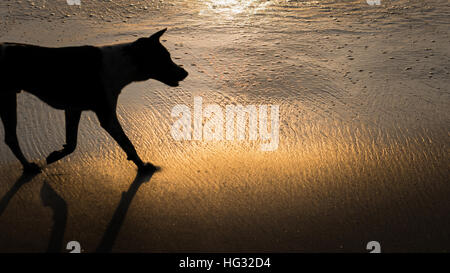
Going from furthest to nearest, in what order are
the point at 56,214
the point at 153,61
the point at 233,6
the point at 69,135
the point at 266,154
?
the point at 233,6 < the point at 266,154 < the point at 69,135 < the point at 153,61 < the point at 56,214

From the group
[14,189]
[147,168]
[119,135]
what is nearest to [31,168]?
[14,189]

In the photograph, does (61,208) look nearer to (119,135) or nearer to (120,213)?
(120,213)

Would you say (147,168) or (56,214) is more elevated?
(147,168)

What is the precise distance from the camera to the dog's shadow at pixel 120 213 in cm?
260

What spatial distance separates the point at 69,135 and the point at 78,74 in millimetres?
565

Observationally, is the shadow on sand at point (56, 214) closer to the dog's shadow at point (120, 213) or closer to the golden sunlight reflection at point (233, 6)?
the dog's shadow at point (120, 213)

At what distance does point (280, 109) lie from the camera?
409 centimetres

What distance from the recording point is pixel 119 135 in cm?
314

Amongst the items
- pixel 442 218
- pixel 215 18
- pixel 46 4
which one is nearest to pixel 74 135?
pixel 442 218

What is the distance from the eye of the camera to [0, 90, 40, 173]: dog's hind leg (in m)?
2.97

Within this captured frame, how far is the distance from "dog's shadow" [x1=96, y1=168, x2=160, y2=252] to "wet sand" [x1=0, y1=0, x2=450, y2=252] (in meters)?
0.01

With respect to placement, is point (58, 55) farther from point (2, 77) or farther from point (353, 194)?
point (353, 194)

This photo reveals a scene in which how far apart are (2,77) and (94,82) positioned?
2.01 feet

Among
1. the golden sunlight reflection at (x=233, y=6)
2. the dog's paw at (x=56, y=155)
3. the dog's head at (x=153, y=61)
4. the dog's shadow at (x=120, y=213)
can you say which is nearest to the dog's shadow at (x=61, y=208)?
the dog's shadow at (x=120, y=213)
